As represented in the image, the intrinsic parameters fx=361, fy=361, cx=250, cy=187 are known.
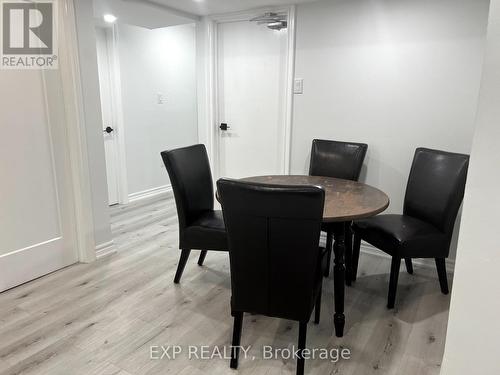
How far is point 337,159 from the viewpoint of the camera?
292 cm

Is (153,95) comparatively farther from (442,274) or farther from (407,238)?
(442,274)

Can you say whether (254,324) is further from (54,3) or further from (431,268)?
(54,3)

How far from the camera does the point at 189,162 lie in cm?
252

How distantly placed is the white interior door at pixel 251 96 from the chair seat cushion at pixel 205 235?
132 centimetres

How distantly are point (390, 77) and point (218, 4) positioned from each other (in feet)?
5.21

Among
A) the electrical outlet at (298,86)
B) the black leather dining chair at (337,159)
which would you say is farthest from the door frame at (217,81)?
the black leather dining chair at (337,159)

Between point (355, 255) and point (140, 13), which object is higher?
point (140, 13)

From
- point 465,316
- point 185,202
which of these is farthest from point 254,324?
point 465,316

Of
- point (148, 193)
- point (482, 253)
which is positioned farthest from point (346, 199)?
point (148, 193)

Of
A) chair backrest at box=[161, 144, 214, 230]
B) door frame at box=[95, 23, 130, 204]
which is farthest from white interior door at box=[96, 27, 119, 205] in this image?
chair backrest at box=[161, 144, 214, 230]

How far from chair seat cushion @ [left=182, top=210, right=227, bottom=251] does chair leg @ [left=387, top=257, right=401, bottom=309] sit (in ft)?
3.44

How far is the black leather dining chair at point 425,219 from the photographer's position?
7.22 feet

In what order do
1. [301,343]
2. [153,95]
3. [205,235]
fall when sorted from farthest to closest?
1. [153,95]
2. [205,235]
3. [301,343]

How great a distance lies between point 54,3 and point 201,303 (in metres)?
2.21
